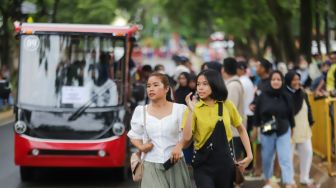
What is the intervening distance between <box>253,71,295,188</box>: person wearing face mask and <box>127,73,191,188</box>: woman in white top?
284 cm

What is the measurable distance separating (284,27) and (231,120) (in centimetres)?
1768

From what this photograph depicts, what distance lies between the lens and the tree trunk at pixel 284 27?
910 inches

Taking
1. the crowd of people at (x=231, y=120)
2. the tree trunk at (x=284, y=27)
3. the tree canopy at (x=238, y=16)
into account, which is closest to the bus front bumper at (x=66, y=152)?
the crowd of people at (x=231, y=120)

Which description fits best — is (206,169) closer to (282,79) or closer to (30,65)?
(282,79)

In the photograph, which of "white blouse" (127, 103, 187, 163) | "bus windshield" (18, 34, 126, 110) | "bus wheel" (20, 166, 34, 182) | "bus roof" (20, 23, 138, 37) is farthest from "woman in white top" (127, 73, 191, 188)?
"bus wheel" (20, 166, 34, 182)

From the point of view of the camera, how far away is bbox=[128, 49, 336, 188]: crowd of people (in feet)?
19.3

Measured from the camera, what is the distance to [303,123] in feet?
30.3

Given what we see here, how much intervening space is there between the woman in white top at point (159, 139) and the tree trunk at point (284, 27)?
17650mm

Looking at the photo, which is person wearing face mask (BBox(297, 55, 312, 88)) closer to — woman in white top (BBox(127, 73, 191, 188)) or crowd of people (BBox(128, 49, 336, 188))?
crowd of people (BBox(128, 49, 336, 188))

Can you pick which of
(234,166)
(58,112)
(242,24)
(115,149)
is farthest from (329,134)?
(242,24)

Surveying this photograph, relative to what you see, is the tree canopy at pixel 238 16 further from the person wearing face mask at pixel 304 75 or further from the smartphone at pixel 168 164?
the smartphone at pixel 168 164

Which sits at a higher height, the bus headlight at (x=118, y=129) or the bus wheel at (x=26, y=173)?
the bus headlight at (x=118, y=129)

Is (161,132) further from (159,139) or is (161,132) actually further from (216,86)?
(216,86)

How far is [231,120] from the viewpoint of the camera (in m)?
6.12
